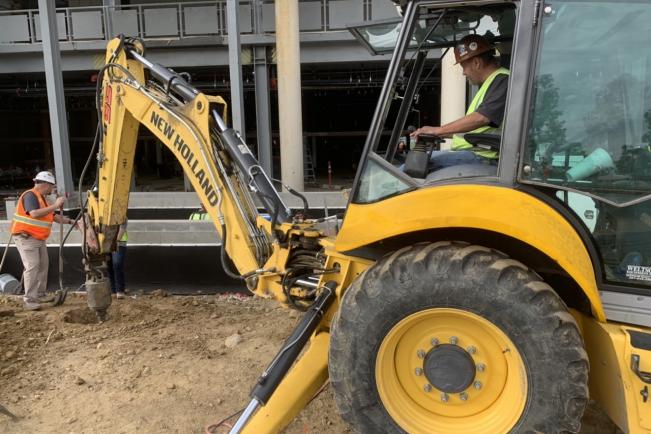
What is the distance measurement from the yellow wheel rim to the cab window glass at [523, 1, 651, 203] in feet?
2.62

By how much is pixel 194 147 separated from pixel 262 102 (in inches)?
421

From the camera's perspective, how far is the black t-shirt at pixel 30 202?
651cm

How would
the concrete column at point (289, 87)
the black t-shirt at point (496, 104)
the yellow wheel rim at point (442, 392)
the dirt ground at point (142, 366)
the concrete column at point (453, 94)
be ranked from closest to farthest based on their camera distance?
the yellow wheel rim at point (442, 392), the black t-shirt at point (496, 104), the dirt ground at point (142, 366), the concrete column at point (453, 94), the concrete column at point (289, 87)

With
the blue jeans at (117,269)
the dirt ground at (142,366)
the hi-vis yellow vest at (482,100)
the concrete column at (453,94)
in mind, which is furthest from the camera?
the concrete column at (453,94)

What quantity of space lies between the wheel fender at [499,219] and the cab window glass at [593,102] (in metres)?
0.18

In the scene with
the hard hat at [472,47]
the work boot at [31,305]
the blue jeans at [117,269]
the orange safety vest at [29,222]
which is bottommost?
the work boot at [31,305]

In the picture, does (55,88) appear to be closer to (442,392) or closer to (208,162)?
(208,162)

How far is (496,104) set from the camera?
270cm

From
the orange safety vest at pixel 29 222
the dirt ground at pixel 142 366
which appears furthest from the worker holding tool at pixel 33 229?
the dirt ground at pixel 142 366

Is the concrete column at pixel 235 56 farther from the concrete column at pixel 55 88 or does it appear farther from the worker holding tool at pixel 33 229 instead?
the worker holding tool at pixel 33 229

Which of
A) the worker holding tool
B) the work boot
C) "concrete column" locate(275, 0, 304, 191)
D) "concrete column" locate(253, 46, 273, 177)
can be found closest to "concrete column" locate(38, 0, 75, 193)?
"concrete column" locate(253, 46, 273, 177)

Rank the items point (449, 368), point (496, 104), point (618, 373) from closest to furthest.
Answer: point (618, 373)
point (449, 368)
point (496, 104)

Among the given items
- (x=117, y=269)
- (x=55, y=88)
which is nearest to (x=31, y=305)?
(x=117, y=269)

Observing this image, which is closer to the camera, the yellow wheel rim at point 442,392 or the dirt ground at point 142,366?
the yellow wheel rim at point 442,392
